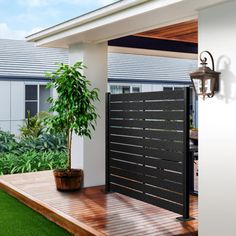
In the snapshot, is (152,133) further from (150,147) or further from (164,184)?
(164,184)

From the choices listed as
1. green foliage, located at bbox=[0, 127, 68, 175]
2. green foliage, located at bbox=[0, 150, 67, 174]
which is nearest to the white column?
green foliage, located at bbox=[0, 127, 68, 175]

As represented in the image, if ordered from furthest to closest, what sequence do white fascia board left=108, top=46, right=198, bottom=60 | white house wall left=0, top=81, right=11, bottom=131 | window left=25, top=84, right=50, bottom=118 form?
window left=25, top=84, right=50, bottom=118
white house wall left=0, top=81, right=11, bottom=131
white fascia board left=108, top=46, right=198, bottom=60

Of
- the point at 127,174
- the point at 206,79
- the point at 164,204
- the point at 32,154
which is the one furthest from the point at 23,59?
the point at 206,79

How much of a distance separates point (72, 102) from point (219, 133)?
264 centimetres

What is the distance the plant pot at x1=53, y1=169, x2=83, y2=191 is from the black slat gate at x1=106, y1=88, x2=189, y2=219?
472 mm

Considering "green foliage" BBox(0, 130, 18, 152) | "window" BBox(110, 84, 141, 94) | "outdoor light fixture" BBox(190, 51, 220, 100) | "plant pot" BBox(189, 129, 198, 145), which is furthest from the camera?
"window" BBox(110, 84, 141, 94)

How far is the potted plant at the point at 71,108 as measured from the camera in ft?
20.5

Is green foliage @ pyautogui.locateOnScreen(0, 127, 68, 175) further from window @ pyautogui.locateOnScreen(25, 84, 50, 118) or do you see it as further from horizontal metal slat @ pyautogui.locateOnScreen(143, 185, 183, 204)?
horizontal metal slat @ pyautogui.locateOnScreen(143, 185, 183, 204)

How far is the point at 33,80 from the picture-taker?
14.1 m

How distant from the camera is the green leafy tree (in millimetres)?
6223

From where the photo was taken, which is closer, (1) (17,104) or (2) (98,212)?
(2) (98,212)

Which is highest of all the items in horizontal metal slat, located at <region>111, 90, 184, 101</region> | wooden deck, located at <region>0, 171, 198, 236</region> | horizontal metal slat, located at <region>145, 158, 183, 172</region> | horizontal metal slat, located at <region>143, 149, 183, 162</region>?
horizontal metal slat, located at <region>111, 90, 184, 101</region>

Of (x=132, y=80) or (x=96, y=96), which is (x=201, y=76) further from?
(x=132, y=80)

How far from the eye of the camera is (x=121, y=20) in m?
5.02
